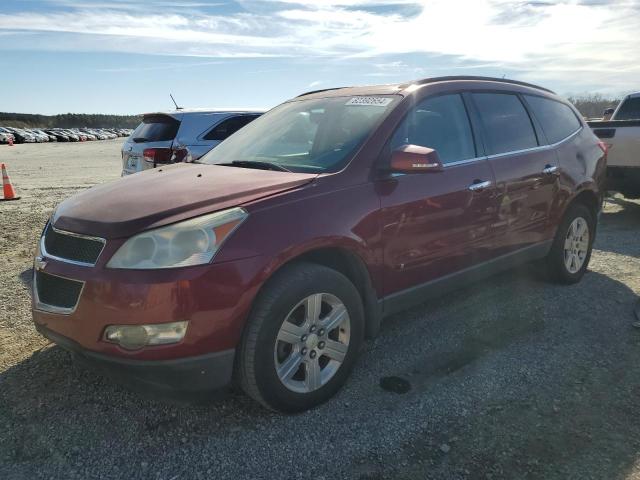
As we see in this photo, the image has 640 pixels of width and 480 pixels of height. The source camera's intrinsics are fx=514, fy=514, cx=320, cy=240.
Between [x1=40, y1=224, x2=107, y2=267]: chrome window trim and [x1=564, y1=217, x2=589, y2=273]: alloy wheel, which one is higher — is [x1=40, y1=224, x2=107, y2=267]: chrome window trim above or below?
above

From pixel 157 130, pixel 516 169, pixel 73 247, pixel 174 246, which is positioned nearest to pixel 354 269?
pixel 174 246

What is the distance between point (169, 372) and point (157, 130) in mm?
5174

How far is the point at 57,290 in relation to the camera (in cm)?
265

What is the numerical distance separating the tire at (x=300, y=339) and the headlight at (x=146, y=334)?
342 millimetres

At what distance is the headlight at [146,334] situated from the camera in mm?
2422

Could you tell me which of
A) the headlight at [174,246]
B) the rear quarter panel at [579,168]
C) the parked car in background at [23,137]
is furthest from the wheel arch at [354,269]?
the parked car in background at [23,137]

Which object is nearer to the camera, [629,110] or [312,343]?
[312,343]

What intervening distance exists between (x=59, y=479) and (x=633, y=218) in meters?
9.02

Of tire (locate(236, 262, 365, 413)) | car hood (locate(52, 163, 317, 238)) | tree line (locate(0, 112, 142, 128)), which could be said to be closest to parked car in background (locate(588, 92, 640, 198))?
tire (locate(236, 262, 365, 413))

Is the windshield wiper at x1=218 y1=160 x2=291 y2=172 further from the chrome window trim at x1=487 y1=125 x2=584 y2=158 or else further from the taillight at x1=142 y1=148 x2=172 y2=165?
the taillight at x1=142 y1=148 x2=172 y2=165

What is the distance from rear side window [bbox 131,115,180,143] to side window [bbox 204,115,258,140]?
1.48 ft

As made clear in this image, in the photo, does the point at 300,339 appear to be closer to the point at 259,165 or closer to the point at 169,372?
the point at 169,372

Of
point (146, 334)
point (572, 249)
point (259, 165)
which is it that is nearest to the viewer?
point (146, 334)

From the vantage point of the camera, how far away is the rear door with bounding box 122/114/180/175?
6.71 metres
